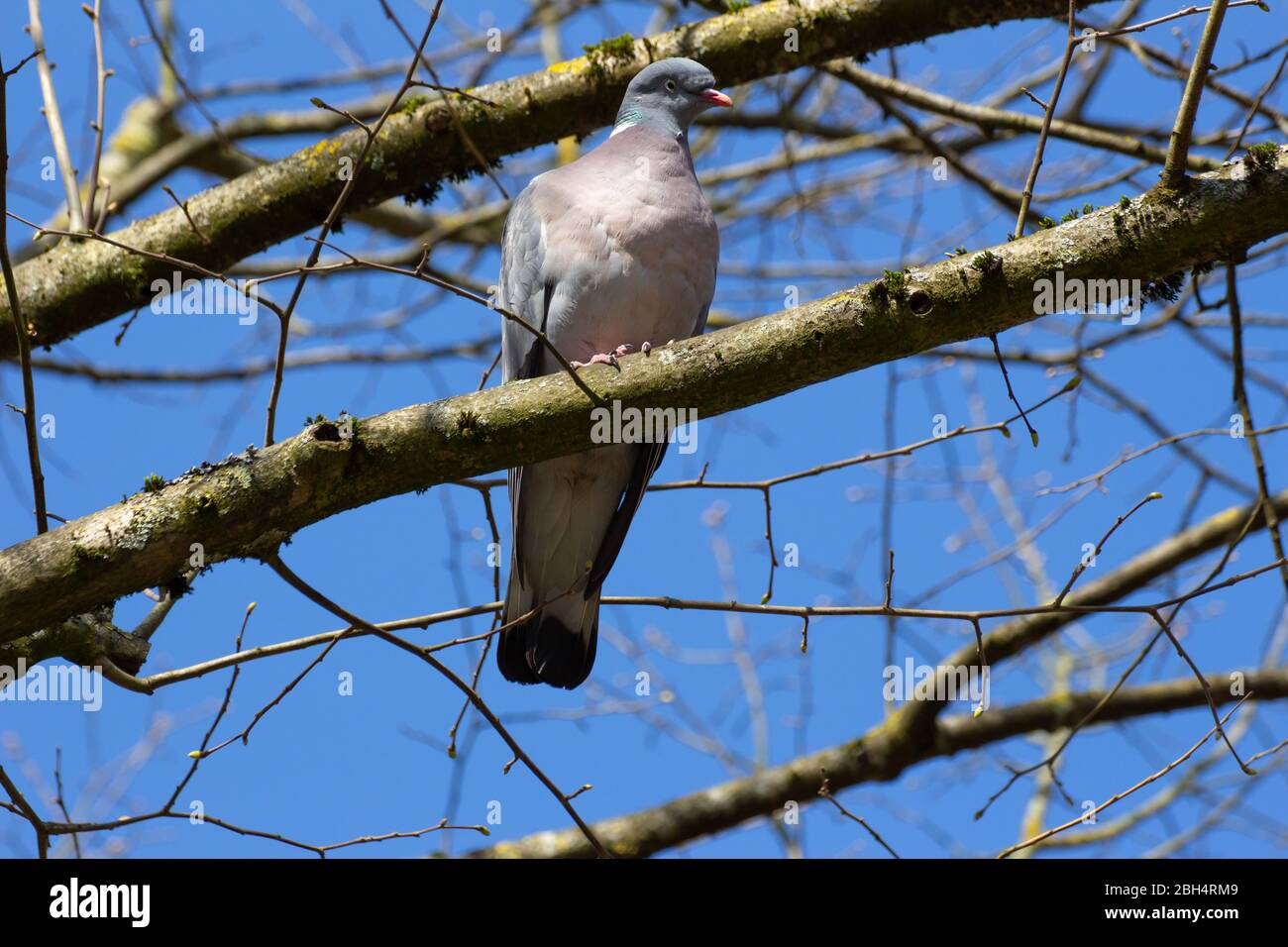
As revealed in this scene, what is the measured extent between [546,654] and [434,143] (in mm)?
1860

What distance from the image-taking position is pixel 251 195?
4.38 metres

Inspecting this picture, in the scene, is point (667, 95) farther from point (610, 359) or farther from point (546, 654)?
point (546, 654)

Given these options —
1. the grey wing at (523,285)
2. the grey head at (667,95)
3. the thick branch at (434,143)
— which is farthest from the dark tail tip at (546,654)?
the grey head at (667,95)

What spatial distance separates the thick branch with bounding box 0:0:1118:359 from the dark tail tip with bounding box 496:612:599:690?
5.43 ft

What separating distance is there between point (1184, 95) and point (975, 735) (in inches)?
118

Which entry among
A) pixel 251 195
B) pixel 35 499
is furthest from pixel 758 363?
pixel 251 195

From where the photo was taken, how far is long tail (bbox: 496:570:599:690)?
4.13 meters

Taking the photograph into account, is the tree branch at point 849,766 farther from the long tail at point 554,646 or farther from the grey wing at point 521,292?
the grey wing at point 521,292

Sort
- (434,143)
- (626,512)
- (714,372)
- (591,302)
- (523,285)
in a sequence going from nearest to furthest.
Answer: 1. (714,372)
2. (591,302)
3. (523,285)
4. (626,512)
5. (434,143)

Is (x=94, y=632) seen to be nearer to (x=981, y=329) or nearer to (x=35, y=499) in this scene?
(x=35, y=499)

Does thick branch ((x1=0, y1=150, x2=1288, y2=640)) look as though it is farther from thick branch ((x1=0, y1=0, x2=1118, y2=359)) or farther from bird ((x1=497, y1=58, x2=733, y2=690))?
thick branch ((x1=0, y1=0, x2=1118, y2=359))

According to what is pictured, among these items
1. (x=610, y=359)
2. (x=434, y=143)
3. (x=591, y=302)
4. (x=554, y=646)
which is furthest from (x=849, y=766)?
(x=434, y=143)

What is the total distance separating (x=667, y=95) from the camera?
14.7ft
